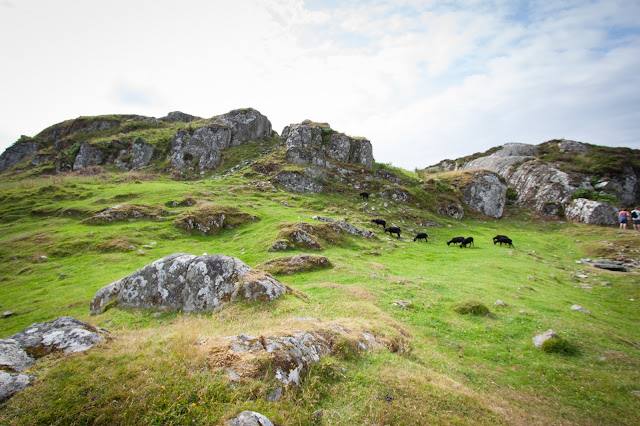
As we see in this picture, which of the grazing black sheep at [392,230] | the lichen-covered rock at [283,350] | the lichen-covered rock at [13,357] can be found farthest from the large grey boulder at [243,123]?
the lichen-covered rock at [283,350]

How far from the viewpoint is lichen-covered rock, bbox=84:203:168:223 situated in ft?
91.6

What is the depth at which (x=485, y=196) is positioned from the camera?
48.0 meters

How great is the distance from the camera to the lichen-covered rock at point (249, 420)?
13.2 feet

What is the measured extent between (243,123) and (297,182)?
96.1ft

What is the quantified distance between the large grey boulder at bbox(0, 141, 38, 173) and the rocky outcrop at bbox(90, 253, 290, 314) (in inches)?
3695

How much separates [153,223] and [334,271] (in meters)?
21.2

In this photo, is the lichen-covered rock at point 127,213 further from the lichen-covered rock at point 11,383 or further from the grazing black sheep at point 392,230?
the lichen-covered rock at point 11,383

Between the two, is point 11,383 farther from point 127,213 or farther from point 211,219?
point 127,213

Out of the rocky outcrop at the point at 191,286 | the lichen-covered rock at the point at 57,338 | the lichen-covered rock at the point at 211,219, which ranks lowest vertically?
the rocky outcrop at the point at 191,286

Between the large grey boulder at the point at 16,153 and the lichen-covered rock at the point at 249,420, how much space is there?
10420 cm

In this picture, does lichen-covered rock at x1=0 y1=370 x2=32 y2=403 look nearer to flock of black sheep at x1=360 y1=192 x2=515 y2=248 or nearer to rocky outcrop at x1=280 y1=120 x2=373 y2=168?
flock of black sheep at x1=360 y1=192 x2=515 y2=248

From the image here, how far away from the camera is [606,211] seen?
3997 centimetres

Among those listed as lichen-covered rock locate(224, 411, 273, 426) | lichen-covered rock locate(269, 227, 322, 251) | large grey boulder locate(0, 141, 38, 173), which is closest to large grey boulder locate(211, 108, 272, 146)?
lichen-covered rock locate(269, 227, 322, 251)

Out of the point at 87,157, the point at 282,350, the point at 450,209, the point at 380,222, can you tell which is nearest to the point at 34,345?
the point at 282,350
